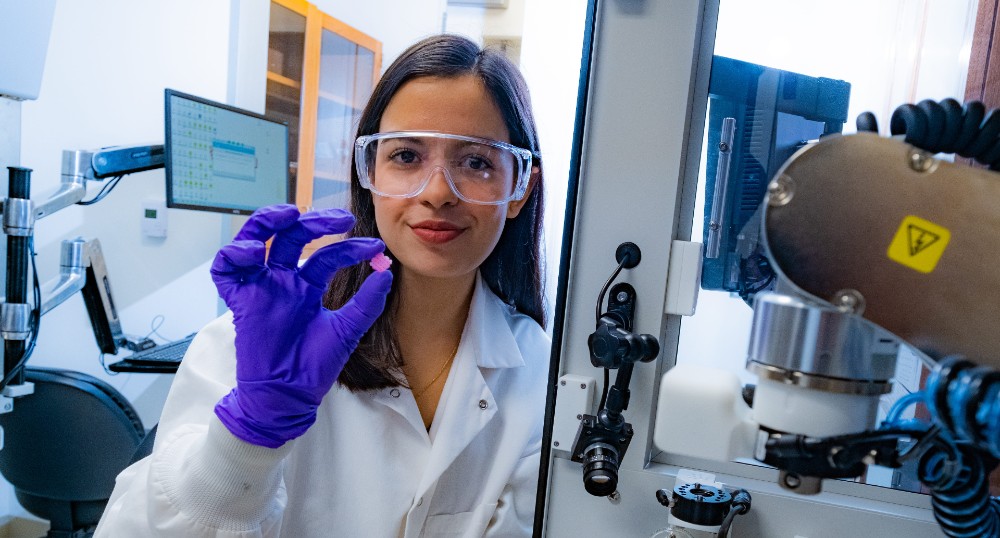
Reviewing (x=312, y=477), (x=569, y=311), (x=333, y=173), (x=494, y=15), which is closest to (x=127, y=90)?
(x=333, y=173)

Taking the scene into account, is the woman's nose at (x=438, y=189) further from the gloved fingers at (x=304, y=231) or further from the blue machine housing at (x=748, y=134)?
the blue machine housing at (x=748, y=134)

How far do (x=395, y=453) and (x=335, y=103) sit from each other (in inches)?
106

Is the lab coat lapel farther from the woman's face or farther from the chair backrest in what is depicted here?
the chair backrest

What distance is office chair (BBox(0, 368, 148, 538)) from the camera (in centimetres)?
203

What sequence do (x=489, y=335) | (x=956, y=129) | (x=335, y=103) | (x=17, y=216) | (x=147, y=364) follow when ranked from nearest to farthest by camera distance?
(x=956, y=129)
(x=489, y=335)
(x=17, y=216)
(x=147, y=364)
(x=335, y=103)

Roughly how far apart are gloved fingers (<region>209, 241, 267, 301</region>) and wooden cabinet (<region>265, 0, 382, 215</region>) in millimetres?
2255

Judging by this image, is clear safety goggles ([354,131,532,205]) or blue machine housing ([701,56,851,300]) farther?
clear safety goggles ([354,131,532,205])

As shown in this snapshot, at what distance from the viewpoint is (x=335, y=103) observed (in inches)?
137

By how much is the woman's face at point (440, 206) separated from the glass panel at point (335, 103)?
234 cm

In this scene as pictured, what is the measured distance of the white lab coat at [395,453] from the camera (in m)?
1.04

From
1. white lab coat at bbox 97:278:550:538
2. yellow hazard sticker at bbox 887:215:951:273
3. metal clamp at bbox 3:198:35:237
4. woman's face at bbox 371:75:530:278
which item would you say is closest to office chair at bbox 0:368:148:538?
metal clamp at bbox 3:198:35:237

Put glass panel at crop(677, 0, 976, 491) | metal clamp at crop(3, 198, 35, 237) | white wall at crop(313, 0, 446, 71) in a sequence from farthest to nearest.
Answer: white wall at crop(313, 0, 446, 71) < metal clamp at crop(3, 198, 35, 237) < glass panel at crop(677, 0, 976, 491)

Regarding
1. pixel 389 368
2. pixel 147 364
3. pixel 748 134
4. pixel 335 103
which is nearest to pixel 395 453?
pixel 389 368

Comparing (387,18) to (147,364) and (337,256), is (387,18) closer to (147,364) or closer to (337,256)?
(147,364)
